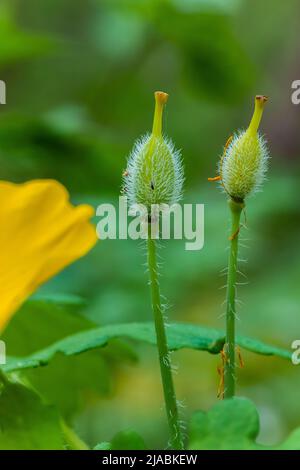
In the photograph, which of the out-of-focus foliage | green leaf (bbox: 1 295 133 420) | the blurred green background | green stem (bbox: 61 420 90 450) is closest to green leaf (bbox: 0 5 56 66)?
the blurred green background

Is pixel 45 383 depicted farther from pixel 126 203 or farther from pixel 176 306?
pixel 176 306

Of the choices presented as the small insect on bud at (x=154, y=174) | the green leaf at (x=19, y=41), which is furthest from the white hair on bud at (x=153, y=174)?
the green leaf at (x=19, y=41)

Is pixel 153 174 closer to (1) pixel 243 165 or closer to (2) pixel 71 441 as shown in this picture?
(1) pixel 243 165

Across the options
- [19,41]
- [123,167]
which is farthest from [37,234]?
[19,41]

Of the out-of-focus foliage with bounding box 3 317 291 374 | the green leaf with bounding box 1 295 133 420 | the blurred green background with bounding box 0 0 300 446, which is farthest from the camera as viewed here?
the blurred green background with bounding box 0 0 300 446

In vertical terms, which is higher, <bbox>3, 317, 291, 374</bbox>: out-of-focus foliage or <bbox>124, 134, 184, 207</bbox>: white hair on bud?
<bbox>124, 134, 184, 207</bbox>: white hair on bud

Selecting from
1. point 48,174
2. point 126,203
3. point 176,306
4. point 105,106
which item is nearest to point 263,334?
point 176,306

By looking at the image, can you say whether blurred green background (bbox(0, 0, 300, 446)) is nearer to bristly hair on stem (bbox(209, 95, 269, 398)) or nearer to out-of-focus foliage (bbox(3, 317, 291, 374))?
out-of-focus foliage (bbox(3, 317, 291, 374))
